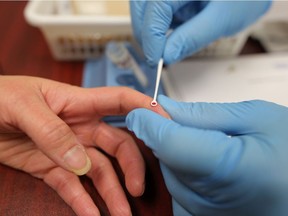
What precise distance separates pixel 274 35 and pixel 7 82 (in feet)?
2.52

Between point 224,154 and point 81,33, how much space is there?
0.48m

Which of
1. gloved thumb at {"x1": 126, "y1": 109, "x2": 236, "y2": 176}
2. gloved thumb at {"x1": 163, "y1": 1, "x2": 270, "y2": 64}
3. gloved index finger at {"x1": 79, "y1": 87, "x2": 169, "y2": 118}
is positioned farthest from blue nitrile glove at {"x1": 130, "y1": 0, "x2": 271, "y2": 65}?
gloved thumb at {"x1": 126, "y1": 109, "x2": 236, "y2": 176}

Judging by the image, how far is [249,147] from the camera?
35 centimetres

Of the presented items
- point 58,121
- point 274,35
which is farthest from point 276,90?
point 58,121

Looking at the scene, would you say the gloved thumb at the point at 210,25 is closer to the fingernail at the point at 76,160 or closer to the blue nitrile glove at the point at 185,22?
the blue nitrile glove at the point at 185,22

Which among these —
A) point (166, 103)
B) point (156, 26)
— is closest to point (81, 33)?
point (156, 26)

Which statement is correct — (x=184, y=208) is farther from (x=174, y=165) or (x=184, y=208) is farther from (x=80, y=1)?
(x=80, y=1)

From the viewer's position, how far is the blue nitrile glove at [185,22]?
1.64ft

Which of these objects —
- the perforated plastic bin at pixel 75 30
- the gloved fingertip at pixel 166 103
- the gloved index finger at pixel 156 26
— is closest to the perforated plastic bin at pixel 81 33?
the perforated plastic bin at pixel 75 30

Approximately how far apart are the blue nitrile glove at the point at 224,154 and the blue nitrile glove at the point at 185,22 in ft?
0.55

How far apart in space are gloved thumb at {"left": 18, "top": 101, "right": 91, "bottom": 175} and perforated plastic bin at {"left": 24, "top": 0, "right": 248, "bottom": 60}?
0.31m

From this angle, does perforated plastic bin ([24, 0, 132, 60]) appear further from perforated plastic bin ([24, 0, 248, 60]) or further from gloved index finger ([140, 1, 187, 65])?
gloved index finger ([140, 1, 187, 65])

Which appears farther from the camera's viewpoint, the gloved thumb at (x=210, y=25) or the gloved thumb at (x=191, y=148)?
the gloved thumb at (x=210, y=25)

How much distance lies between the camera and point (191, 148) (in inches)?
12.9
